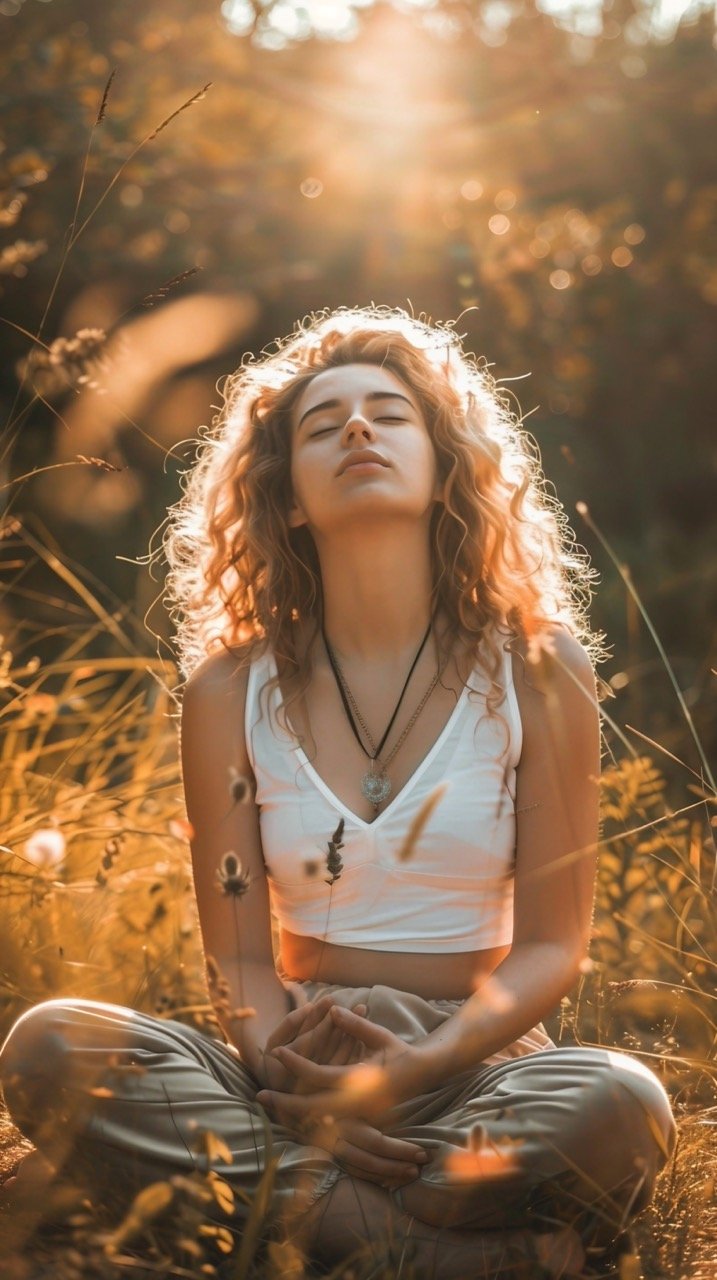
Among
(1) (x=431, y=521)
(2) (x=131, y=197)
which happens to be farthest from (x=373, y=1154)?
(2) (x=131, y=197)

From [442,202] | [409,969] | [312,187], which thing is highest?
[312,187]

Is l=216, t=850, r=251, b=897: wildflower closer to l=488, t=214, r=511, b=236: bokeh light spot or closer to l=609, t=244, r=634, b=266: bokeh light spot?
l=488, t=214, r=511, b=236: bokeh light spot

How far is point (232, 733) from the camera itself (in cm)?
233

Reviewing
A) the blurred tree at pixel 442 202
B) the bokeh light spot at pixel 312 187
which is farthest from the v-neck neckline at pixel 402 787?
the bokeh light spot at pixel 312 187

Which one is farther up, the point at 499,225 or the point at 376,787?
the point at 499,225

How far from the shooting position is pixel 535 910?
212cm

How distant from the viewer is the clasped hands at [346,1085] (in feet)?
5.86

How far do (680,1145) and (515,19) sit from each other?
6403 millimetres

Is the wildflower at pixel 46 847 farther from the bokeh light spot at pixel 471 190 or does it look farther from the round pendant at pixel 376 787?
the bokeh light spot at pixel 471 190

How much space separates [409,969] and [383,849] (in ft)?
0.69

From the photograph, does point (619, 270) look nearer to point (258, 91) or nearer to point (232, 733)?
point (258, 91)

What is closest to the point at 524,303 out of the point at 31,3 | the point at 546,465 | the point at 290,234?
the point at 546,465

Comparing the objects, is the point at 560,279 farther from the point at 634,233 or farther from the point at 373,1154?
the point at 373,1154

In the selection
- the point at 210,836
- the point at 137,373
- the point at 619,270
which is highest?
the point at 619,270
